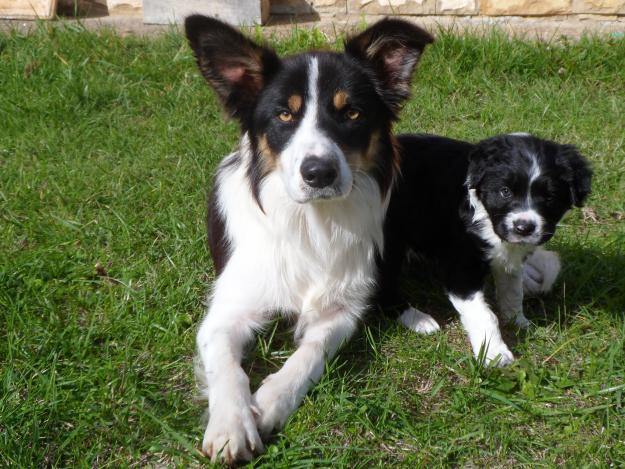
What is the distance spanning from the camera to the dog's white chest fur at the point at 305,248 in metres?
2.83

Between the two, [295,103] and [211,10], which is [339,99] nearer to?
[295,103]

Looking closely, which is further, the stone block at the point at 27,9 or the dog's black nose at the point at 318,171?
the stone block at the point at 27,9

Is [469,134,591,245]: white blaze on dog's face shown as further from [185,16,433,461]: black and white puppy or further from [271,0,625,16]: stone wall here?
[271,0,625,16]: stone wall

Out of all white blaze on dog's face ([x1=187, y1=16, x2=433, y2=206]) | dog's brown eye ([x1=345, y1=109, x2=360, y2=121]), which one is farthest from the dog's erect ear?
dog's brown eye ([x1=345, y1=109, x2=360, y2=121])

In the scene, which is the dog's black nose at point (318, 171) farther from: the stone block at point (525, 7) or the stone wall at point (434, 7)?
the stone block at point (525, 7)

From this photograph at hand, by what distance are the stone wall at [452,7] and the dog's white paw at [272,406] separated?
14.2 feet

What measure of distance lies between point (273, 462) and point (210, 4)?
15.2 ft

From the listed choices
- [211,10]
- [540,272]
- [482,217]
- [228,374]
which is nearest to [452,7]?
[211,10]

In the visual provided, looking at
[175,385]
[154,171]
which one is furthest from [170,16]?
[175,385]

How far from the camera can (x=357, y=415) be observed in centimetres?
245

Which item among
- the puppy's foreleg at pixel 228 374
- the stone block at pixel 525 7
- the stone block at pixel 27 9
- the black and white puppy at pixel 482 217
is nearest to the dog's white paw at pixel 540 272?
the black and white puppy at pixel 482 217

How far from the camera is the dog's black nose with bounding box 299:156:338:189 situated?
2.42m

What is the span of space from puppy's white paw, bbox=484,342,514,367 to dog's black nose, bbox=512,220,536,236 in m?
0.47

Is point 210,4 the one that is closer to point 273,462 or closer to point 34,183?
point 34,183
